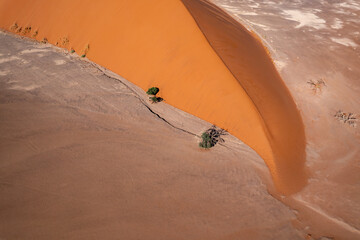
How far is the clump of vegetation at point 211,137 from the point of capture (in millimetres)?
5888

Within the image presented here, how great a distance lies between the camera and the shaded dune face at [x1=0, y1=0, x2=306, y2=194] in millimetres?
6242

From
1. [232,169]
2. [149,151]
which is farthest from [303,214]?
[149,151]

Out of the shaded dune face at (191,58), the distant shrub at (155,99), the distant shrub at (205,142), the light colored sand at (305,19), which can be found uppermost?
the light colored sand at (305,19)

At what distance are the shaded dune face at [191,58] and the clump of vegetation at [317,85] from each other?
0.99 m

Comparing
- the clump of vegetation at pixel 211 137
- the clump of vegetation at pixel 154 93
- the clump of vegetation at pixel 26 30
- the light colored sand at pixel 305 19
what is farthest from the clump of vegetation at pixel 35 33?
the light colored sand at pixel 305 19

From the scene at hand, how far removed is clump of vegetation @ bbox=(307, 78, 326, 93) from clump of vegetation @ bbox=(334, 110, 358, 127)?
3.41 feet

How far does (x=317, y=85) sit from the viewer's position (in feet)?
26.9

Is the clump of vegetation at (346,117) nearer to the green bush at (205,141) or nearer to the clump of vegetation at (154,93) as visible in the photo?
the green bush at (205,141)

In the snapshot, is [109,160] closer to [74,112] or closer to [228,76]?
[74,112]

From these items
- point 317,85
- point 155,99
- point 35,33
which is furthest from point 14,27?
point 317,85

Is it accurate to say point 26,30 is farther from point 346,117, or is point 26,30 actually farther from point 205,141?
point 346,117

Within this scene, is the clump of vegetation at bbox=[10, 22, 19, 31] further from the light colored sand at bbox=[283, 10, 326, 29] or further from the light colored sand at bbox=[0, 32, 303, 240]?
the light colored sand at bbox=[283, 10, 326, 29]

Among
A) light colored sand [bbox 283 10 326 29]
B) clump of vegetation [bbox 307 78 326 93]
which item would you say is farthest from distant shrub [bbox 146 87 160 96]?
light colored sand [bbox 283 10 326 29]

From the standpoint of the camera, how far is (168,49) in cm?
809
